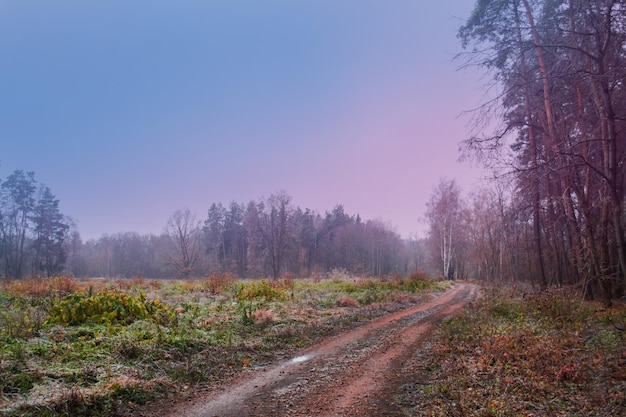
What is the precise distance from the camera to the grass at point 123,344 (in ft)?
15.8

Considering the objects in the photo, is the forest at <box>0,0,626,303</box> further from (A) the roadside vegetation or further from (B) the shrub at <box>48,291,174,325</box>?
(B) the shrub at <box>48,291,174,325</box>

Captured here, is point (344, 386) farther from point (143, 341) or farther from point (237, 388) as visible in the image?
point (143, 341)

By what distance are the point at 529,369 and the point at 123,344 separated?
7624mm

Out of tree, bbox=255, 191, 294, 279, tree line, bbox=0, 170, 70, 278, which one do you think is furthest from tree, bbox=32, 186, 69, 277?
tree, bbox=255, 191, 294, 279

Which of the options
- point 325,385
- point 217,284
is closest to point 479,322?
point 325,385

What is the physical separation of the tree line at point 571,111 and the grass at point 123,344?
7578mm

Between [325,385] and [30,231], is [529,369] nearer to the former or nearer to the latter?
[325,385]

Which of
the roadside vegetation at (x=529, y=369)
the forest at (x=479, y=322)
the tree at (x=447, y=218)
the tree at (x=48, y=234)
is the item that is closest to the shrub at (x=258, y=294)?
the forest at (x=479, y=322)

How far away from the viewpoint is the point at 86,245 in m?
78.3

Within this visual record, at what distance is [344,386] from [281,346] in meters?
3.06

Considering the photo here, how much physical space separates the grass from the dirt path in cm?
74

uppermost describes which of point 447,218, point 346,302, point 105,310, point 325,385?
point 447,218

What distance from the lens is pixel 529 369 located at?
5.52 metres

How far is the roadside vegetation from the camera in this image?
4.38 meters
